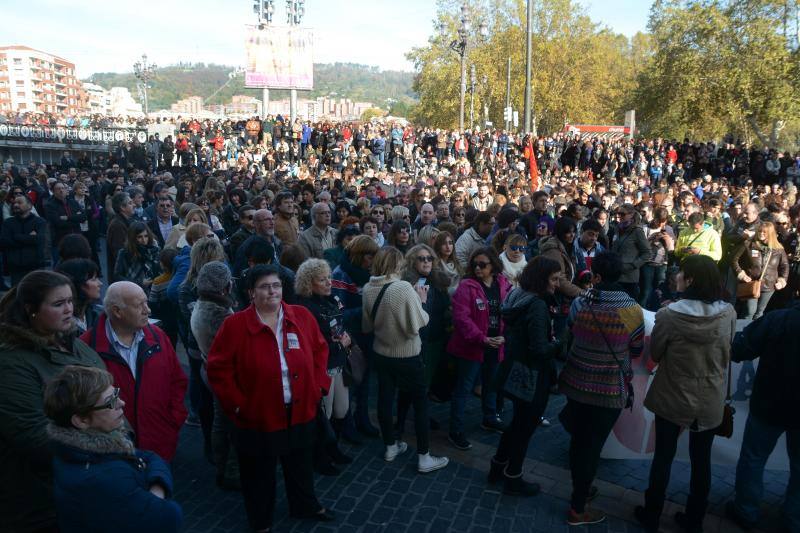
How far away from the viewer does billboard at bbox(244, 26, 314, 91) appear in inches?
1574

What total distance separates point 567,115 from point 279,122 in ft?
105

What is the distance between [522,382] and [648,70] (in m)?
33.3

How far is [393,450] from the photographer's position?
4824 mm

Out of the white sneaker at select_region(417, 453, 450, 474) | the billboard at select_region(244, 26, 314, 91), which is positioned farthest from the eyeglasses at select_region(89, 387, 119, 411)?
the billboard at select_region(244, 26, 314, 91)

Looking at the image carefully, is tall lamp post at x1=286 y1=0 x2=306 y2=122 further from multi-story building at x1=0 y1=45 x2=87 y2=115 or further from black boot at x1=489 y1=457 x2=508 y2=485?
multi-story building at x1=0 y1=45 x2=87 y2=115

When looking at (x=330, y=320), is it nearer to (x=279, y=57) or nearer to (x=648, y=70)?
(x=648, y=70)

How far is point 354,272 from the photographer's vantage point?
17.5 ft

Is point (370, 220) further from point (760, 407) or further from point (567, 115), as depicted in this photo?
point (567, 115)

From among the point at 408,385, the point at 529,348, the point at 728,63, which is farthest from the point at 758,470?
the point at 728,63

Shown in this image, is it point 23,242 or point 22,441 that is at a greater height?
point 23,242

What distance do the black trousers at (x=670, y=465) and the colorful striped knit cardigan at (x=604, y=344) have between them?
1.23 ft

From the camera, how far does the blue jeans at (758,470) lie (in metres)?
3.85

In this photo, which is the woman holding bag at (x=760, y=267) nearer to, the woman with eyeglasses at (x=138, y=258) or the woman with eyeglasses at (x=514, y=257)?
the woman with eyeglasses at (x=514, y=257)

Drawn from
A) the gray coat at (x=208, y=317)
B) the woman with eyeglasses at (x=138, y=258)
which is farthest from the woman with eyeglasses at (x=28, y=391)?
the woman with eyeglasses at (x=138, y=258)
